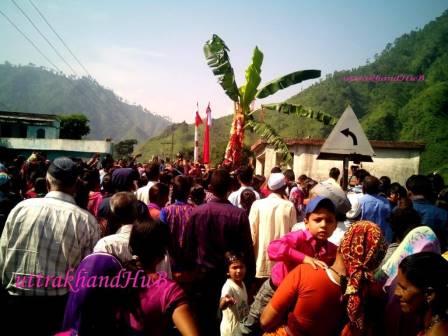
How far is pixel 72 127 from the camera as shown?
53406 mm

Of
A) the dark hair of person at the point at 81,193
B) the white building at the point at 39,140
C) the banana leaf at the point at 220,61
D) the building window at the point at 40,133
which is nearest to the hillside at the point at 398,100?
the banana leaf at the point at 220,61

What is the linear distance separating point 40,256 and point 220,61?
862 cm

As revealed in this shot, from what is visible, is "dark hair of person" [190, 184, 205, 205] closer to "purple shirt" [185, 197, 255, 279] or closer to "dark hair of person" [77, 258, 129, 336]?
"purple shirt" [185, 197, 255, 279]

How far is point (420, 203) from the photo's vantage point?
4.76 metres

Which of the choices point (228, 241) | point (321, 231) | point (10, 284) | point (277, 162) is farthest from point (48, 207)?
point (277, 162)

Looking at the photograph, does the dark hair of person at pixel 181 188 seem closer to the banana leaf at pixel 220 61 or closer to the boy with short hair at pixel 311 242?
the boy with short hair at pixel 311 242

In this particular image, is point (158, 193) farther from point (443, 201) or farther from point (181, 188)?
point (443, 201)

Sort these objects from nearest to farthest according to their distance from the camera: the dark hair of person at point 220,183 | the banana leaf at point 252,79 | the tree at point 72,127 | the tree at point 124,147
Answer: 1. the dark hair of person at point 220,183
2. the banana leaf at point 252,79
3. the tree at point 72,127
4. the tree at point 124,147

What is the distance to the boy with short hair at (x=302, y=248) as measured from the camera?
2.53 m

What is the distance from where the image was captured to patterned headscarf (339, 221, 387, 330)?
6.51 ft

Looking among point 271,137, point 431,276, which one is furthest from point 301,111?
point 431,276

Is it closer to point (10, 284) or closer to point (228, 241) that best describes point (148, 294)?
point (10, 284)

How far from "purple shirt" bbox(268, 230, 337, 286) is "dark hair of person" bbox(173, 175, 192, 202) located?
1.99m

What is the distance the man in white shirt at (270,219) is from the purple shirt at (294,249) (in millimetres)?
2054
